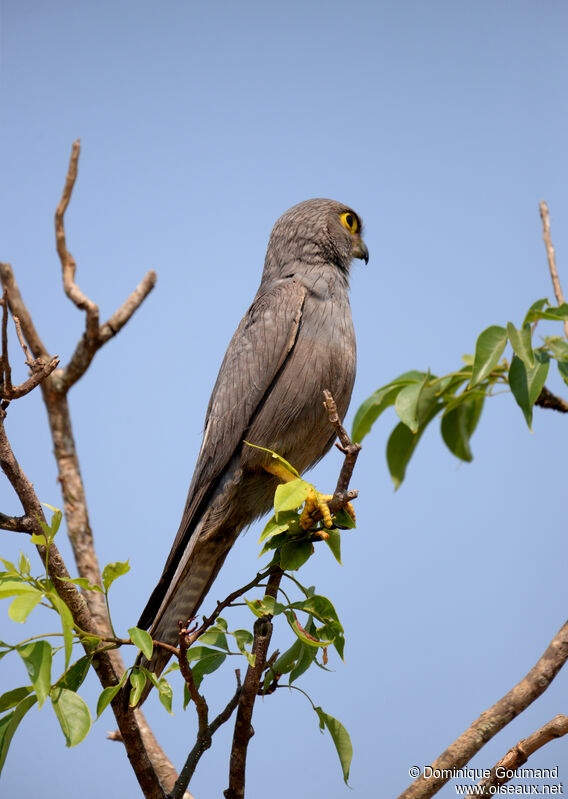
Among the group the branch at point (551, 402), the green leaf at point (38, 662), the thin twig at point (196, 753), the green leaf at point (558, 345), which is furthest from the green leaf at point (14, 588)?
the branch at point (551, 402)

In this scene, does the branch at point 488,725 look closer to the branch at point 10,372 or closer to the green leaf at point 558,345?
the green leaf at point 558,345

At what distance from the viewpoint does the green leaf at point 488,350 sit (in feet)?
9.04

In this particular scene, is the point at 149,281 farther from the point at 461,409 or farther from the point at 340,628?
the point at 340,628

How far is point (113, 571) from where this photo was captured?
6.35ft

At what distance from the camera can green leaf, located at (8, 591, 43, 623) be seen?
1621mm

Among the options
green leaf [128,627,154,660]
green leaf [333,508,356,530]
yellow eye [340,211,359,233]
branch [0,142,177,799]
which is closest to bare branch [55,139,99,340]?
branch [0,142,177,799]

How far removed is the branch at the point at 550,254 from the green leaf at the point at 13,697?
276cm

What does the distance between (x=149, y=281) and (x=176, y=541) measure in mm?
1936

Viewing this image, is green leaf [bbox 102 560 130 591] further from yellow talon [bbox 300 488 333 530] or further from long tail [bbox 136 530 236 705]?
long tail [bbox 136 530 236 705]

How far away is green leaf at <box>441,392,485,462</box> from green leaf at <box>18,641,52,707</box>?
91.4 inches

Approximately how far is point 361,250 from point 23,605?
9.04 ft

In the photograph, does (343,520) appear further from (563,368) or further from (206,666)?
(563,368)

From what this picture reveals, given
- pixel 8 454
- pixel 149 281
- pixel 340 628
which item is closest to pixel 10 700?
pixel 8 454

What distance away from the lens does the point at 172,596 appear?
9.34ft
